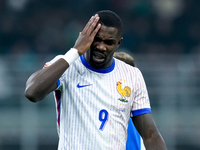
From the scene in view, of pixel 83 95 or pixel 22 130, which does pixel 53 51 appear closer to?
pixel 22 130

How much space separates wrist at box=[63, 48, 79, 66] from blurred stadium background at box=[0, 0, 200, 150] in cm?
696

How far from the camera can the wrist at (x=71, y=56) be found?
3.53 meters

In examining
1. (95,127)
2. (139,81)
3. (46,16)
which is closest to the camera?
(95,127)

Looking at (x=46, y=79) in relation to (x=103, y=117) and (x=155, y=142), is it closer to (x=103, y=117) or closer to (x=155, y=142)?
(x=103, y=117)

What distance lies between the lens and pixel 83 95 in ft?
12.3

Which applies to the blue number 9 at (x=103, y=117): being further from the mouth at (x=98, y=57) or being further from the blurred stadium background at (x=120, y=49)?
the blurred stadium background at (x=120, y=49)

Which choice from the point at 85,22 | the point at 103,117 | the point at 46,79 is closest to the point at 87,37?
the point at 46,79

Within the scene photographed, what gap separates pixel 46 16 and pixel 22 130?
5.29 m

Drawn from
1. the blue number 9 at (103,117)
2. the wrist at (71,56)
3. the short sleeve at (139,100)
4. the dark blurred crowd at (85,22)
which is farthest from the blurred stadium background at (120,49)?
the wrist at (71,56)

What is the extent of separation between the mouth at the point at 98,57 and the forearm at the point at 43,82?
333 mm

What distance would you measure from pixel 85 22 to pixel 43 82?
35.8 feet

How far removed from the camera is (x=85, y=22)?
14.1m

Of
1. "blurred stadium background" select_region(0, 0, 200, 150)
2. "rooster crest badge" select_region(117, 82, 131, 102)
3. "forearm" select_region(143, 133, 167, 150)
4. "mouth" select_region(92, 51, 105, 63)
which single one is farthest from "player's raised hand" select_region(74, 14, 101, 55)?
"blurred stadium background" select_region(0, 0, 200, 150)

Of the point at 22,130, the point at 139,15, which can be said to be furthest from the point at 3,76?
the point at 139,15
